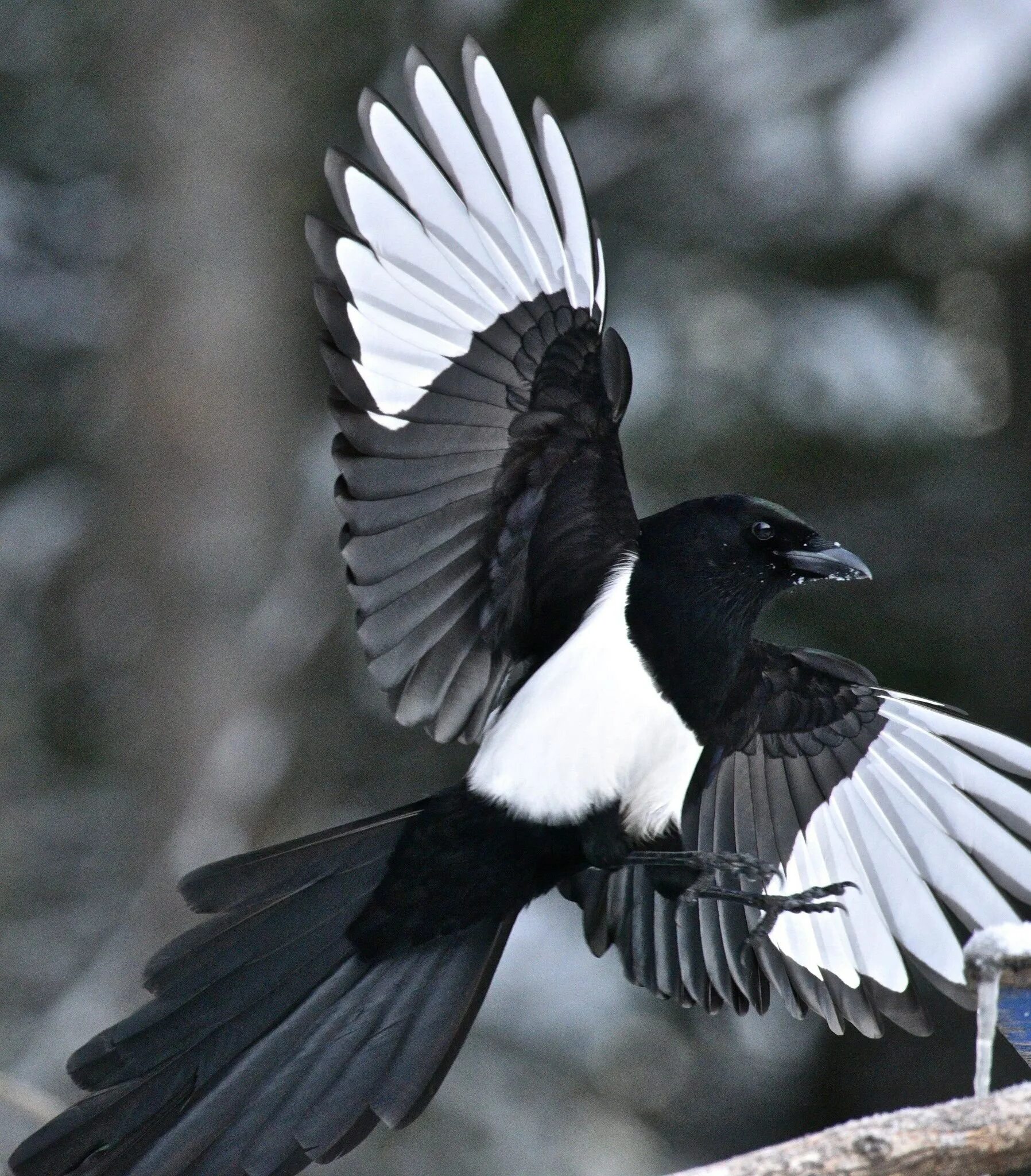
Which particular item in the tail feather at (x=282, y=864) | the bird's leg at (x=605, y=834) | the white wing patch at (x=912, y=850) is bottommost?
the white wing patch at (x=912, y=850)

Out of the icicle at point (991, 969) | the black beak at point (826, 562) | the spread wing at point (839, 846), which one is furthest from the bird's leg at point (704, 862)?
the icicle at point (991, 969)

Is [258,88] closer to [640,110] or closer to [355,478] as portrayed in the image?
[640,110]

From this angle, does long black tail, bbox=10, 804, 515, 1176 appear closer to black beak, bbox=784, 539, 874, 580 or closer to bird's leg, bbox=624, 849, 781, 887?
bird's leg, bbox=624, 849, 781, 887

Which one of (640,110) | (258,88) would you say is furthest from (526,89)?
(258,88)

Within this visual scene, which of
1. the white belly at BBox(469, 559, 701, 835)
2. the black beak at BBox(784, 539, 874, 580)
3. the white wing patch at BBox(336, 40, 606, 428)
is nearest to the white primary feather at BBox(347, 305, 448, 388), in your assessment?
the white wing patch at BBox(336, 40, 606, 428)

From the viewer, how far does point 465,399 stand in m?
2.47

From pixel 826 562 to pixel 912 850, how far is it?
649 mm

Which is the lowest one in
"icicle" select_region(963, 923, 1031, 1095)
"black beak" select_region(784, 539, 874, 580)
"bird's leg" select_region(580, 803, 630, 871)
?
"icicle" select_region(963, 923, 1031, 1095)

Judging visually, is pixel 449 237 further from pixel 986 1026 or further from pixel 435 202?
pixel 986 1026

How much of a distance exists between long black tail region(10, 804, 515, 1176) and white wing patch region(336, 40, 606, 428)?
2.38 ft

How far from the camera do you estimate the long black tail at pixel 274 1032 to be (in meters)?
2.19

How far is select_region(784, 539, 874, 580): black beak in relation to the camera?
2.65 m

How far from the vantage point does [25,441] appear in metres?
5.88

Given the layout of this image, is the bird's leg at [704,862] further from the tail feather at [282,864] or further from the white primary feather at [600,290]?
the white primary feather at [600,290]
